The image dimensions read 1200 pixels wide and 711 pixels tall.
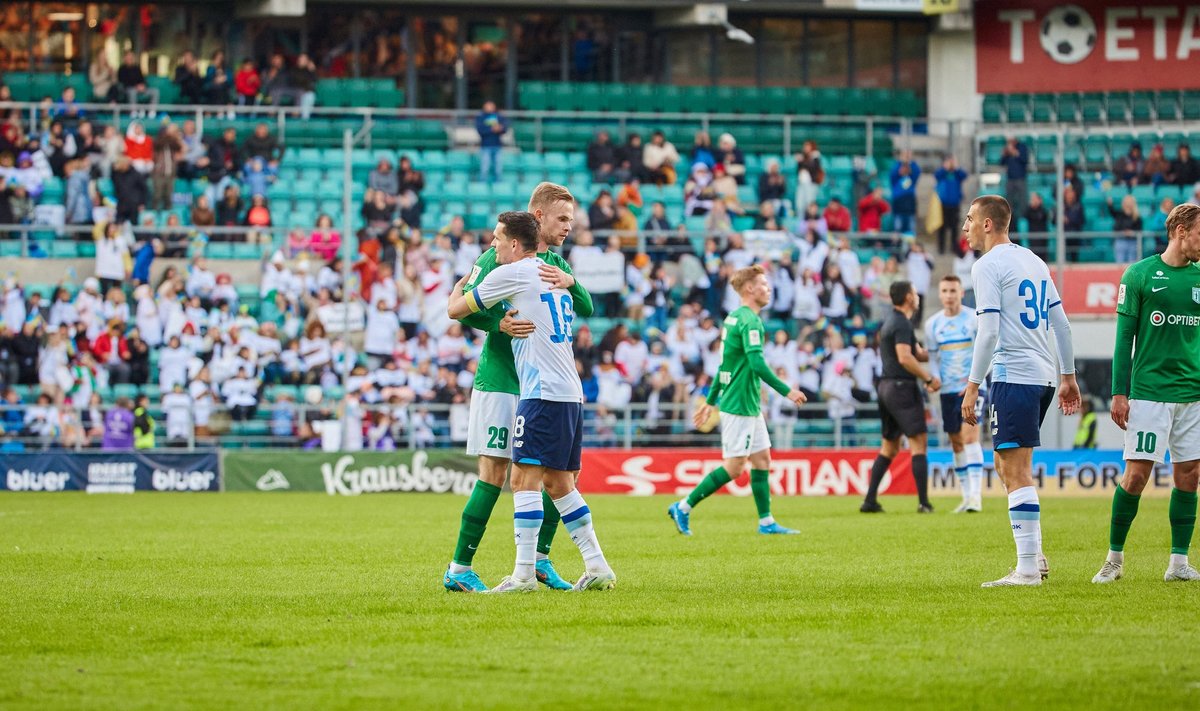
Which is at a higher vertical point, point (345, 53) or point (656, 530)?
point (345, 53)

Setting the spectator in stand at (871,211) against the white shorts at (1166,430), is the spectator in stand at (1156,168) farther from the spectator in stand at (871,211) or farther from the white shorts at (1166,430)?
the white shorts at (1166,430)

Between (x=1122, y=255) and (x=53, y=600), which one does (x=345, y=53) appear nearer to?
(x=1122, y=255)

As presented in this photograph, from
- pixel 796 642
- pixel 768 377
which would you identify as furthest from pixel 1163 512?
pixel 796 642

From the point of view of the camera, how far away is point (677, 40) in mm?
37812

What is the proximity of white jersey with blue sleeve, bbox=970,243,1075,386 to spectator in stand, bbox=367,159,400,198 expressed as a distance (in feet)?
68.2

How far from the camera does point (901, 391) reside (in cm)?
1798

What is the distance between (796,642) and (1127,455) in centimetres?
361

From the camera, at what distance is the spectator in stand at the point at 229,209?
2919 cm

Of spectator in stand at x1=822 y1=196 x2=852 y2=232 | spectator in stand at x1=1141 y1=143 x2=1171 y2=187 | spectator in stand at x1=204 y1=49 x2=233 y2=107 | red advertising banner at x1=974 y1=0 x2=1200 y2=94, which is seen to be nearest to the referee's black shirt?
spectator in stand at x1=822 y1=196 x2=852 y2=232

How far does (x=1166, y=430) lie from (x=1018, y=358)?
40.8 inches

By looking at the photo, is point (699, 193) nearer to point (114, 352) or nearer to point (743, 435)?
point (114, 352)

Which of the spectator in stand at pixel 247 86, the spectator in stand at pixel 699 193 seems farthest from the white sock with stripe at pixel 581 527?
the spectator in stand at pixel 247 86

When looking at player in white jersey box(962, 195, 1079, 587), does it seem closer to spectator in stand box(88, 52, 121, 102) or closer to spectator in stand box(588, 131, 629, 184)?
spectator in stand box(588, 131, 629, 184)

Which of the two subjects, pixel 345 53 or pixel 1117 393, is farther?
pixel 345 53
